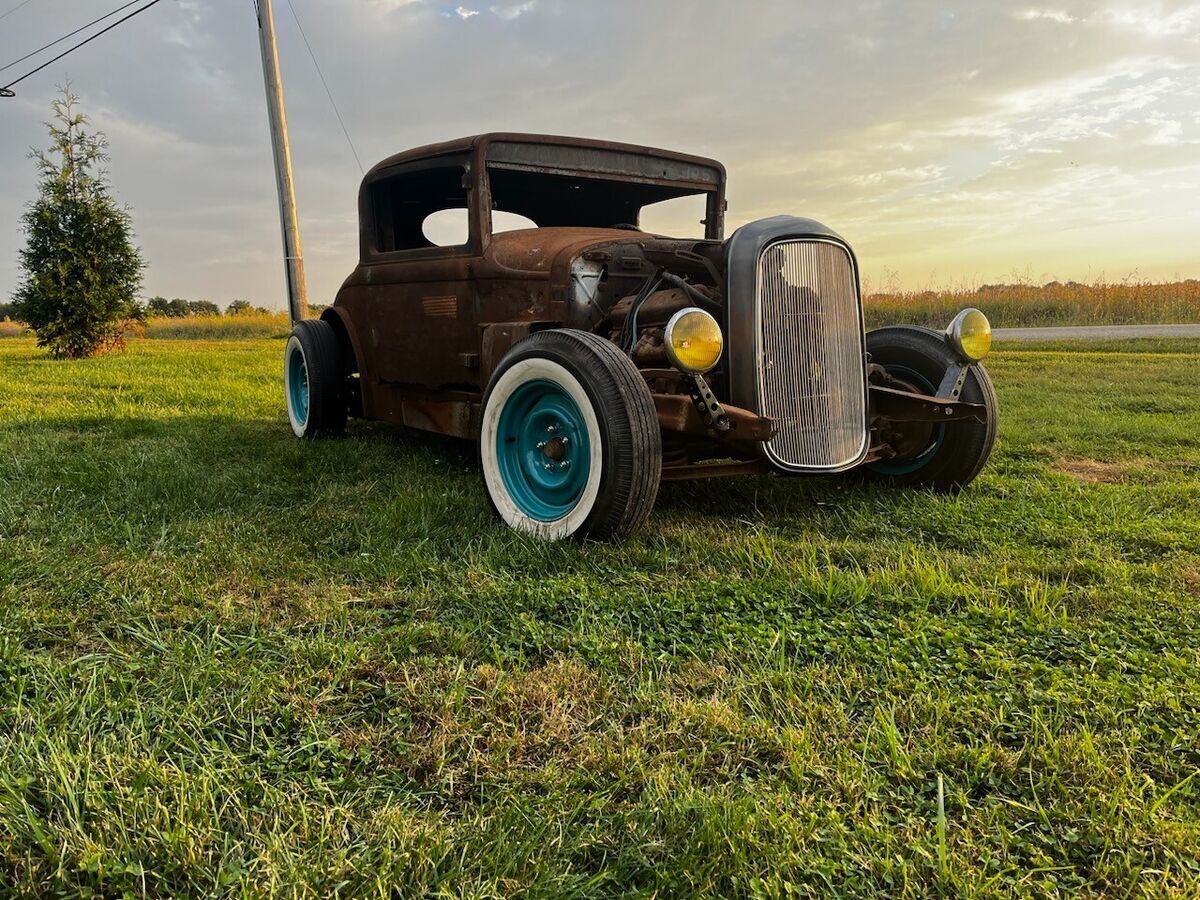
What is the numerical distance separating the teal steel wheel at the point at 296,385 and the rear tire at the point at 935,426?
13.0ft

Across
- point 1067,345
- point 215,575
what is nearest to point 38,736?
point 215,575

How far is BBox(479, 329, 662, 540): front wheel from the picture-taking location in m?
2.88

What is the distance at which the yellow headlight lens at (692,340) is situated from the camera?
2883 millimetres

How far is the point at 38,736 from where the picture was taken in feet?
5.43

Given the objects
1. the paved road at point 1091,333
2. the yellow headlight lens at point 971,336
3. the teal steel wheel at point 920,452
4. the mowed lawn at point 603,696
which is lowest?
the mowed lawn at point 603,696

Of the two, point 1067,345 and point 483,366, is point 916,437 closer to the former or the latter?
point 483,366

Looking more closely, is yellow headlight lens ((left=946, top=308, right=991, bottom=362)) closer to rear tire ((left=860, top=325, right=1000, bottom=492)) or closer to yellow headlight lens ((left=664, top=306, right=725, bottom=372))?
rear tire ((left=860, top=325, right=1000, bottom=492))

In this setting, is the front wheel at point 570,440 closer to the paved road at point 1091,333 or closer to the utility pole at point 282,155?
the utility pole at point 282,155

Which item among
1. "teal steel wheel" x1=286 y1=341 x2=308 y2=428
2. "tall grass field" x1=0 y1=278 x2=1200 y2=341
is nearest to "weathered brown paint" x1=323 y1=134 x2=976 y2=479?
"teal steel wheel" x1=286 y1=341 x2=308 y2=428

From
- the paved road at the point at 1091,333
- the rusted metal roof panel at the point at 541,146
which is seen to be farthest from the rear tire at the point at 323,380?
the paved road at the point at 1091,333

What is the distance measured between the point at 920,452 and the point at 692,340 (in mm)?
1627

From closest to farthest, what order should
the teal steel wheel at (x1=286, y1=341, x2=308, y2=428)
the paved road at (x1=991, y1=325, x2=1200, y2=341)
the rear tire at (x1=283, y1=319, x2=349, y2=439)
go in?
the rear tire at (x1=283, y1=319, x2=349, y2=439), the teal steel wheel at (x1=286, y1=341, x2=308, y2=428), the paved road at (x1=991, y1=325, x2=1200, y2=341)

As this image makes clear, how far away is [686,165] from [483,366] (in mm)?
1831

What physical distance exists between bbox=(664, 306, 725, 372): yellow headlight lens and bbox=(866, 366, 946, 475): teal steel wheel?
1.55 meters
